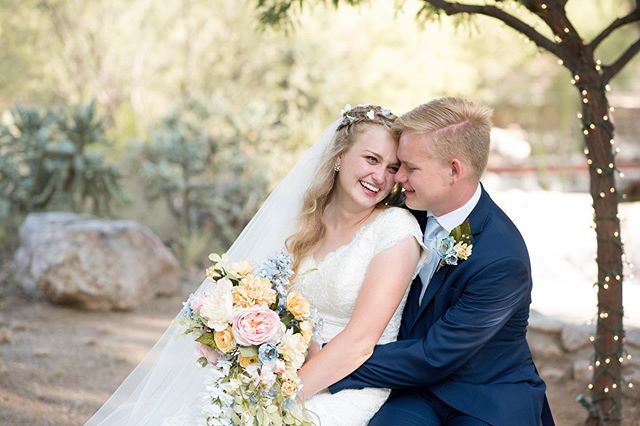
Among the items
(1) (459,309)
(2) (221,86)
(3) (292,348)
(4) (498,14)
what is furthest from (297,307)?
(2) (221,86)

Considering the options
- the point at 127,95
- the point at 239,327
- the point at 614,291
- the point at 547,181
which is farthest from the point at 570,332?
the point at 127,95

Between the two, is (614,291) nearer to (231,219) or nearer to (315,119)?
(231,219)

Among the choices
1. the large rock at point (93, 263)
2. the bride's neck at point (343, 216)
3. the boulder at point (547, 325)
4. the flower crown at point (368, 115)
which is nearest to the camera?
the flower crown at point (368, 115)

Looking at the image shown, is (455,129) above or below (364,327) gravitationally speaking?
above

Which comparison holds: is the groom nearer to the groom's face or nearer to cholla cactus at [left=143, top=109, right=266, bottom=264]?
the groom's face

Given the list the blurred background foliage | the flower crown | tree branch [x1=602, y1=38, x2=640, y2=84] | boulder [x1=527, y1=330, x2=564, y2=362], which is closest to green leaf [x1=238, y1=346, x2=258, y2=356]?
the flower crown

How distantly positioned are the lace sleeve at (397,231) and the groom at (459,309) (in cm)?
7

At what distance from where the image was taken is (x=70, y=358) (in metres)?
6.15

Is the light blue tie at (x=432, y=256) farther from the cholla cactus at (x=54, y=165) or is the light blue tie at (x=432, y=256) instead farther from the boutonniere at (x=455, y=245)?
the cholla cactus at (x=54, y=165)

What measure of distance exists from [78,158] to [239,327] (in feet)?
22.0

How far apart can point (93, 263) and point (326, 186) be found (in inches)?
172

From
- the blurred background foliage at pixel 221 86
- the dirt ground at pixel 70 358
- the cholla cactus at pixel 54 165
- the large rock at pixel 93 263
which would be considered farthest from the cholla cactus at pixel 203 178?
the dirt ground at pixel 70 358

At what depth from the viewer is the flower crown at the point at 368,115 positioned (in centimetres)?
335

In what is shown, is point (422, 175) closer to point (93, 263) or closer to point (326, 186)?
point (326, 186)
